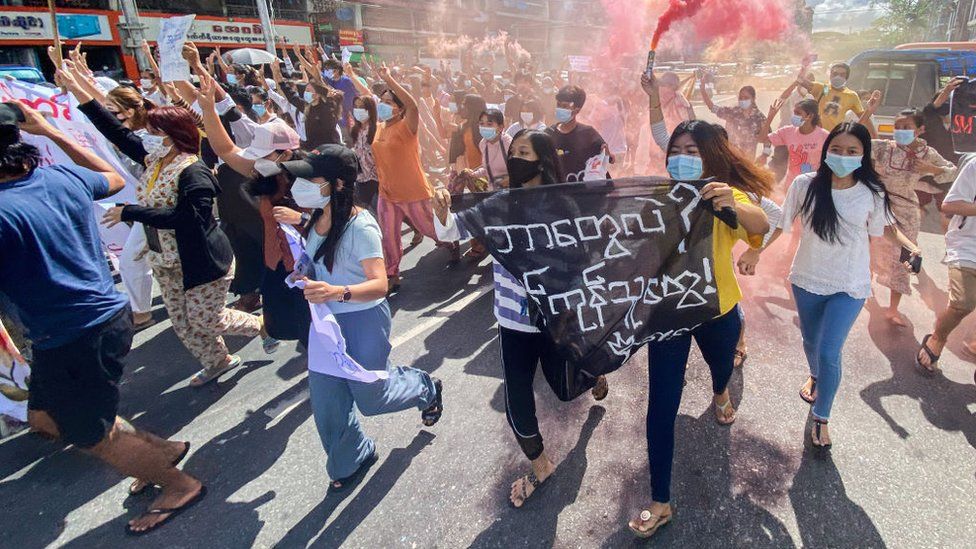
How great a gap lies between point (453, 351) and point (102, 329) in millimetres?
2398

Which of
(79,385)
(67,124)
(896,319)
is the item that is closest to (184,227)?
(79,385)

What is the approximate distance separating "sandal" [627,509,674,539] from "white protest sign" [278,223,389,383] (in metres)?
1.42

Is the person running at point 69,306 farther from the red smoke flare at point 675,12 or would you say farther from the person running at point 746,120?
the person running at point 746,120

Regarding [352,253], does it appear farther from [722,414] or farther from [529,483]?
[722,414]

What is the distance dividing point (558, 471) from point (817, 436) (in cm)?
145

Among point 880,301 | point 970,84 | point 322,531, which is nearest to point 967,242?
point 880,301

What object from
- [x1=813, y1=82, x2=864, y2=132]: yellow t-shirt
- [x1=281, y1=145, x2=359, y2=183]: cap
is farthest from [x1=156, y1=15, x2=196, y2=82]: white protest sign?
[x1=813, y1=82, x2=864, y2=132]: yellow t-shirt

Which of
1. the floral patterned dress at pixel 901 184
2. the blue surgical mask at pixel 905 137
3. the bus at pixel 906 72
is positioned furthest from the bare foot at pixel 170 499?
the bus at pixel 906 72

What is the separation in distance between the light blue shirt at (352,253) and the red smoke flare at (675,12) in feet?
9.93

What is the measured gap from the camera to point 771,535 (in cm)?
248

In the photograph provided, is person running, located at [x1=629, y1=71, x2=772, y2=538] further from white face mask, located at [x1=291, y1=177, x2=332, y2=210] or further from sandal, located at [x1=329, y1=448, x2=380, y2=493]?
white face mask, located at [x1=291, y1=177, x2=332, y2=210]

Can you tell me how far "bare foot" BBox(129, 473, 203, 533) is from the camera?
8.76 ft

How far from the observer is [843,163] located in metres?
2.81

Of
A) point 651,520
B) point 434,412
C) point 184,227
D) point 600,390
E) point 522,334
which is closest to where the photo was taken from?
point 651,520
